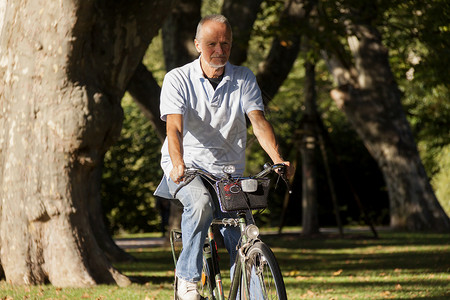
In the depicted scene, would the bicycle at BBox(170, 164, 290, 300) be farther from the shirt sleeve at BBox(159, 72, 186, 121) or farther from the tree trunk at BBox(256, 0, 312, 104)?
the tree trunk at BBox(256, 0, 312, 104)

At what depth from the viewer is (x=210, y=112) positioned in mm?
4762

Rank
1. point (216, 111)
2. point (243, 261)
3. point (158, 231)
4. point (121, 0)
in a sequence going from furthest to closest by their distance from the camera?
point (158, 231), point (121, 0), point (216, 111), point (243, 261)

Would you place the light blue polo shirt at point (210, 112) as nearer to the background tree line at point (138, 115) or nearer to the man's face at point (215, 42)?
the man's face at point (215, 42)

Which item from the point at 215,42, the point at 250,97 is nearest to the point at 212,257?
the point at 250,97

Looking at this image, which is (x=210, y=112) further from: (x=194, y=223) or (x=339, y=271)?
(x=339, y=271)

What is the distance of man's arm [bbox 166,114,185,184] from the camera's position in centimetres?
437

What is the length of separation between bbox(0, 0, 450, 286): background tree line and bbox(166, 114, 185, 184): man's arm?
102 cm

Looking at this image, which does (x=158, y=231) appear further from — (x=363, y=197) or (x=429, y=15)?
(x=429, y=15)

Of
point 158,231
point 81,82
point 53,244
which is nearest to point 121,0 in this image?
point 81,82

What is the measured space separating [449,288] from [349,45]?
42.4 ft

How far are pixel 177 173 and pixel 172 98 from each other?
558 millimetres

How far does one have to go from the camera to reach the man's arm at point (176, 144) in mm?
4371

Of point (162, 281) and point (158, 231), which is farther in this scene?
point (158, 231)

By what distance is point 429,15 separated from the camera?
46.5ft
